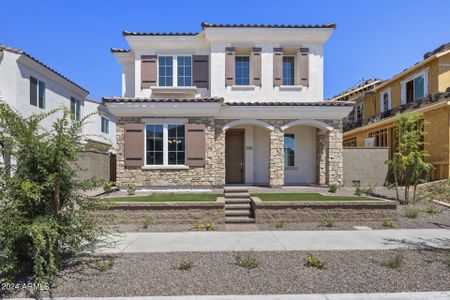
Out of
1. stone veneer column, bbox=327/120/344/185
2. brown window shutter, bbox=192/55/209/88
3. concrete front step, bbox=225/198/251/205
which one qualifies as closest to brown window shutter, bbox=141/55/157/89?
brown window shutter, bbox=192/55/209/88

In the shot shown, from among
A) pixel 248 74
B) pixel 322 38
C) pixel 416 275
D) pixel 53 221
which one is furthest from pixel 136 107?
pixel 416 275

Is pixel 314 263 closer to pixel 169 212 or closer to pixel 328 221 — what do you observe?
pixel 328 221

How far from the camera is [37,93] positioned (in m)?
16.1

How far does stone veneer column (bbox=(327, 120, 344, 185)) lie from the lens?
1344 cm

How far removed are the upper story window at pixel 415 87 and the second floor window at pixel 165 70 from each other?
16.3m

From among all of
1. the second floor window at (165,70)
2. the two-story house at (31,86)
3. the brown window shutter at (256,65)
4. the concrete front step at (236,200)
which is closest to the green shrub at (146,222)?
the concrete front step at (236,200)

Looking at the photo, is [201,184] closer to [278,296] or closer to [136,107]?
[136,107]

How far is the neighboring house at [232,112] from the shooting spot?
41.0ft

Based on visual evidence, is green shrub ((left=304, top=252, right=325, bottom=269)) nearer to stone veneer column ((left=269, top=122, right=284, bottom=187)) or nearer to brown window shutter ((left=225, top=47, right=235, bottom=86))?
stone veneer column ((left=269, top=122, right=284, bottom=187))

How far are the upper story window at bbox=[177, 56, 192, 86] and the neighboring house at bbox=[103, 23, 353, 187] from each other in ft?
0.17

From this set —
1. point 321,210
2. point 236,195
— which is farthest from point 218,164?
point 321,210

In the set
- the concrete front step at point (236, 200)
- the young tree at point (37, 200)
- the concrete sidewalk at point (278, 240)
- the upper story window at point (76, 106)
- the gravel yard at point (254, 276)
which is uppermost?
the upper story window at point (76, 106)

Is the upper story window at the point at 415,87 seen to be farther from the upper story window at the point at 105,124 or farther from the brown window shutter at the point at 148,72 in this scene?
the upper story window at the point at 105,124

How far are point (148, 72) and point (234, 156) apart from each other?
21.0ft
